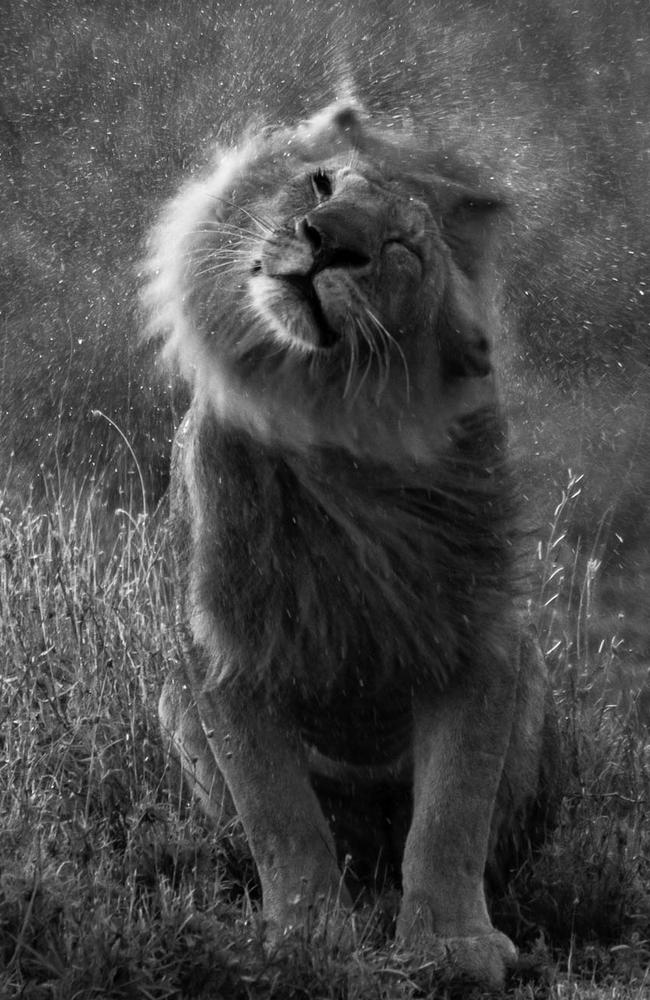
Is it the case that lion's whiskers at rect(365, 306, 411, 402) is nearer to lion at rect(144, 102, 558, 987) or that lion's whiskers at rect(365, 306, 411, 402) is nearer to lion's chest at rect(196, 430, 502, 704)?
lion at rect(144, 102, 558, 987)

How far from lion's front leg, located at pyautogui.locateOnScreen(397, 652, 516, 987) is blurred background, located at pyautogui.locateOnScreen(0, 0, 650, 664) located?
15.4 ft

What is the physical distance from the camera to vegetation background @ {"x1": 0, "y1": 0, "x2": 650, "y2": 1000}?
5.16 metres

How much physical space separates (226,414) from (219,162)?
→ 659 mm

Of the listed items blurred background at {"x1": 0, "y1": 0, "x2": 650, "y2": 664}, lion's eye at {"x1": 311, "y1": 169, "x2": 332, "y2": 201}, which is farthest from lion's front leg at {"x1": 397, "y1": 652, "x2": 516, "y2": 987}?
blurred background at {"x1": 0, "y1": 0, "x2": 650, "y2": 664}

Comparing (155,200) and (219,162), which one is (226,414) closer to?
(219,162)

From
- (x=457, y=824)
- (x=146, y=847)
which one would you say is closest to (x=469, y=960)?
(x=457, y=824)

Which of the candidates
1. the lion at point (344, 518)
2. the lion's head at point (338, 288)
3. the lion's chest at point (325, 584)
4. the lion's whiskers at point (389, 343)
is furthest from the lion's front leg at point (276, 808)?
the lion's whiskers at point (389, 343)

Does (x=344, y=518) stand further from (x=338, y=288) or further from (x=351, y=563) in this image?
(x=338, y=288)

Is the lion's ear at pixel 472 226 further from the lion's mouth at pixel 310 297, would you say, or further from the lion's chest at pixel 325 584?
the lion's chest at pixel 325 584

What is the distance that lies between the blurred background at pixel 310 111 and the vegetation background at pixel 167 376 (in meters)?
0.02

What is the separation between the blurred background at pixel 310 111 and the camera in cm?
905

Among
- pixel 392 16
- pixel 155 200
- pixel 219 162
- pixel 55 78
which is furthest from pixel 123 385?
pixel 219 162

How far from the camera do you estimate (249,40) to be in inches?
394

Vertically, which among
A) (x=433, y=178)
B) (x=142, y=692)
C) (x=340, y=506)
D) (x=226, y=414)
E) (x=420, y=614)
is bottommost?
(x=142, y=692)
